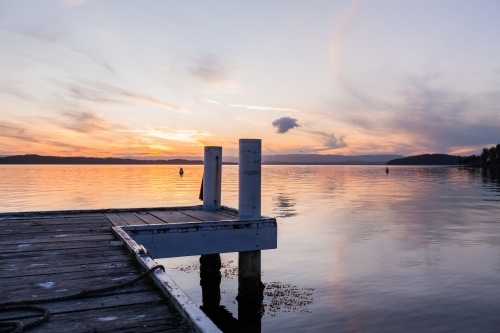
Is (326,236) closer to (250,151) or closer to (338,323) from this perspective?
(338,323)

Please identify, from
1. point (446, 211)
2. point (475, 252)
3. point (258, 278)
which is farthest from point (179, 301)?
point (446, 211)

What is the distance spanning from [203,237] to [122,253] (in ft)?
8.34

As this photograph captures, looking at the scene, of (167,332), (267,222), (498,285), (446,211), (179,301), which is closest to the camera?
(167,332)

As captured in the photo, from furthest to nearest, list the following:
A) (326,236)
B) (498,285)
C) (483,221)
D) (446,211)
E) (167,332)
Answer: (446,211), (483,221), (326,236), (498,285), (167,332)

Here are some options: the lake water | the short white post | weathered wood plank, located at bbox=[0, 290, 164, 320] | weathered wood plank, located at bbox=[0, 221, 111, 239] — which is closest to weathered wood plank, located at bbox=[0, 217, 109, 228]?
weathered wood plank, located at bbox=[0, 221, 111, 239]

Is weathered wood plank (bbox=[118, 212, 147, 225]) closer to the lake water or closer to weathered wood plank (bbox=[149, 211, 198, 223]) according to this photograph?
weathered wood plank (bbox=[149, 211, 198, 223])

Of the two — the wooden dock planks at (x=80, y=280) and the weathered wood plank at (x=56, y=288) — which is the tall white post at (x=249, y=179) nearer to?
the wooden dock planks at (x=80, y=280)

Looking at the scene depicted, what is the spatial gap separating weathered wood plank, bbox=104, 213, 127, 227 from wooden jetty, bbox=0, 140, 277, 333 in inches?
0.8

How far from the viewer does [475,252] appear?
16.0 meters

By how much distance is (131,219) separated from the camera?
8953 mm

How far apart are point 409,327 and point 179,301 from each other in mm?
7303

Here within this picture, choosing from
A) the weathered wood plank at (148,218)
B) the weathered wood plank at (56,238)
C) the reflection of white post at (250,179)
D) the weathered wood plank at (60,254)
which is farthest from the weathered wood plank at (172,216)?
the weathered wood plank at (60,254)

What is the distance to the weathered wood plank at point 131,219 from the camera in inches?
331

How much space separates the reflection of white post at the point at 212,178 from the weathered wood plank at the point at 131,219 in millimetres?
2065
